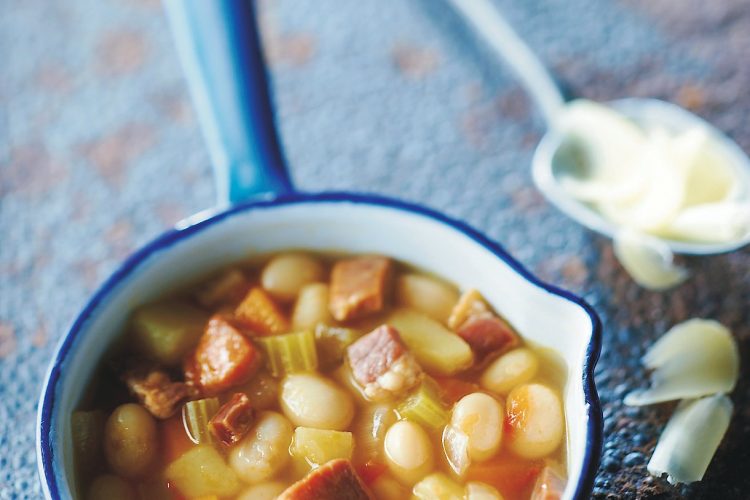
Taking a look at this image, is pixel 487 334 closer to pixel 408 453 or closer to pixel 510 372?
pixel 510 372

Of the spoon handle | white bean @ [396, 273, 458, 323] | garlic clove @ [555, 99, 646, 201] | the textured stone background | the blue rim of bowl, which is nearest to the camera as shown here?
the blue rim of bowl

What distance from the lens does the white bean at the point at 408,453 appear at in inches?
30.5

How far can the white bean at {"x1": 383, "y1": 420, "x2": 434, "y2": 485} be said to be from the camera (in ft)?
2.54

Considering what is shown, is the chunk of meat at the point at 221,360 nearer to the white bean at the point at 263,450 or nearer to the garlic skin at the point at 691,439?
the white bean at the point at 263,450

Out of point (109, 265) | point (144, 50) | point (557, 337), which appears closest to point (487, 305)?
point (557, 337)

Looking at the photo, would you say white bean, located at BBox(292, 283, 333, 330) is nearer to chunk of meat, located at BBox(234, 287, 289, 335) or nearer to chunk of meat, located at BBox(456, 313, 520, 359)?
chunk of meat, located at BBox(234, 287, 289, 335)

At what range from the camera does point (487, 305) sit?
90 cm

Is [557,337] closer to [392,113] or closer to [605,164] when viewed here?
[605,164]

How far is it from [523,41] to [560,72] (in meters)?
0.09

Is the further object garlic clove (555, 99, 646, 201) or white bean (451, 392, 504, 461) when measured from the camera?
garlic clove (555, 99, 646, 201)

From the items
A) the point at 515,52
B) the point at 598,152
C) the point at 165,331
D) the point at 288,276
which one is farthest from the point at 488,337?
the point at 515,52

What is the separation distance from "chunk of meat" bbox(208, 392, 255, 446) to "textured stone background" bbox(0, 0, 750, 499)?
0.26 meters

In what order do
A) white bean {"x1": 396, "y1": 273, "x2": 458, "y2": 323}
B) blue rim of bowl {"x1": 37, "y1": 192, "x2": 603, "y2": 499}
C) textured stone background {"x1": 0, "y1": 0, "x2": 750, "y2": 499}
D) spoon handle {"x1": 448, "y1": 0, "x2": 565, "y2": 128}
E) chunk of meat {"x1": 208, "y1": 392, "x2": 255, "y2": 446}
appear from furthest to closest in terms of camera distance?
spoon handle {"x1": 448, "y1": 0, "x2": 565, "y2": 128}, textured stone background {"x1": 0, "y1": 0, "x2": 750, "y2": 499}, white bean {"x1": 396, "y1": 273, "x2": 458, "y2": 323}, chunk of meat {"x1": 208, "y1": 392, "x2": 255, "y2": 446}, blue rim of bowl {"x1": 37, "y1": 192, "x2": 603, "y2": 499}

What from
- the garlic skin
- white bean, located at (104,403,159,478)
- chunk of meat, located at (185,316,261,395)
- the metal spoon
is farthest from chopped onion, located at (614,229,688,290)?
white bean, located at (104,403,159,478)
